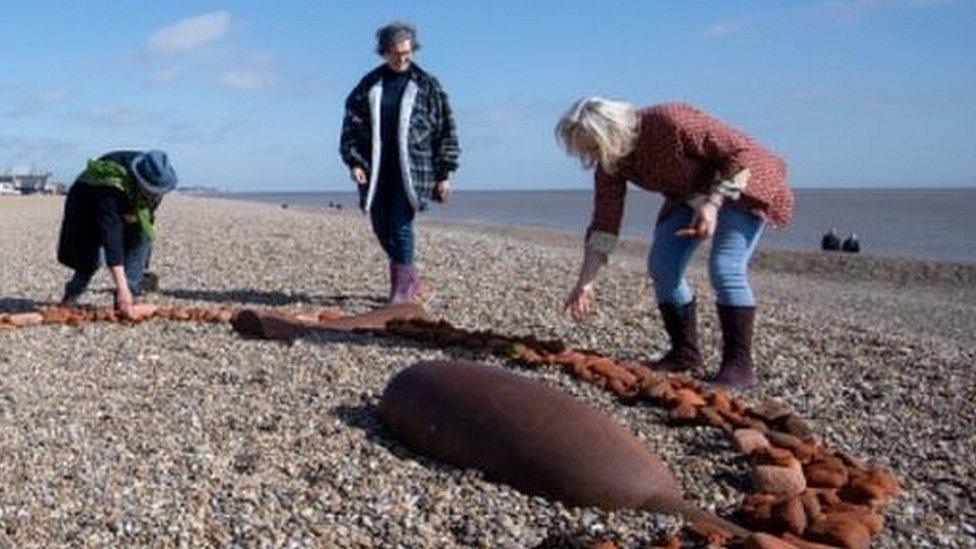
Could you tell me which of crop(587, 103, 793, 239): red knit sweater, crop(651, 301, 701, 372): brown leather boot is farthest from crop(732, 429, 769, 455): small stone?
crop(651, 301, 701, 372): brown leather boot

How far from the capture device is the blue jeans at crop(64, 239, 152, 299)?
8727 mm

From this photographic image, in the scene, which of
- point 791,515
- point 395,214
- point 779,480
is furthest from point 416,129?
point 791,515

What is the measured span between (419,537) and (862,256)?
75.6ft

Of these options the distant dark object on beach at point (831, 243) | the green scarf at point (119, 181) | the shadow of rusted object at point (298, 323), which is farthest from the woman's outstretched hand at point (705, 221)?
the distant dark object on beach at point (831, 243)

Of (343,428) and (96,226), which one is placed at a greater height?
(96,226)

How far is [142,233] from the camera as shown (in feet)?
28.2

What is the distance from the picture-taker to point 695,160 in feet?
20.7

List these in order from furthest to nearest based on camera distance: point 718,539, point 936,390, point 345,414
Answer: point 936,390
point 345,414
point 718,539

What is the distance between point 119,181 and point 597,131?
360cm

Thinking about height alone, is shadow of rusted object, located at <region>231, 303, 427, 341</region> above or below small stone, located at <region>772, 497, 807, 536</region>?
above

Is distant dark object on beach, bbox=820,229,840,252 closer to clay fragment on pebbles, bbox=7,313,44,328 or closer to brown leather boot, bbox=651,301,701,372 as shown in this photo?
brown leather boot, bbox=651,301,701,372

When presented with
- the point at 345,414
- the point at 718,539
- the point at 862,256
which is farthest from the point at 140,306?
the point at 862,256

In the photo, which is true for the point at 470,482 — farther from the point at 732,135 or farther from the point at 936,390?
the point at 936,390

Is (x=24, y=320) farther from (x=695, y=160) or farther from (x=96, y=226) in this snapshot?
(x=695, y=160)
